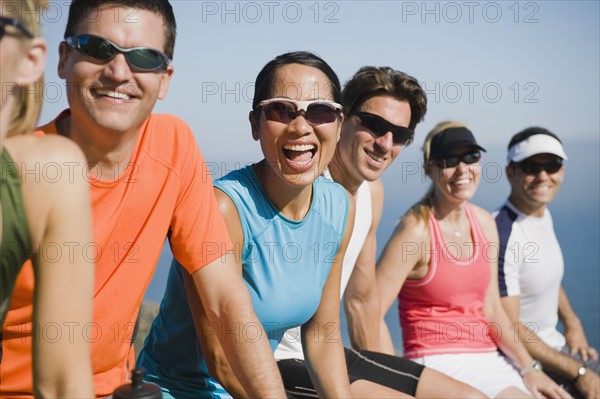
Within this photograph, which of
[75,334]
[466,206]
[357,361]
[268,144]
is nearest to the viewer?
[75,334]

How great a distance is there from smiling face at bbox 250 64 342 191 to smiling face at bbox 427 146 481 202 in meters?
1.49

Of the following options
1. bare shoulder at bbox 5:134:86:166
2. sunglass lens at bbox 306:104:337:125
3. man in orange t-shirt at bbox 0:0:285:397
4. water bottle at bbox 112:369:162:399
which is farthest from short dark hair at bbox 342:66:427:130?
water bottle at bbox 112:369:162:399

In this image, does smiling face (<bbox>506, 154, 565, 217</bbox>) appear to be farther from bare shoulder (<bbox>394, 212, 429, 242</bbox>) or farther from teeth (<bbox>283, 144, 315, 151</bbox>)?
teeth (<bbox>283, 144, 315, 151</bbox>)

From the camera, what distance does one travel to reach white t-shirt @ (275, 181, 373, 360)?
10.5 ft

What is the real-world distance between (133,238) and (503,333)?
2.62 metres

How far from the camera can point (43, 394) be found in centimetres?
173

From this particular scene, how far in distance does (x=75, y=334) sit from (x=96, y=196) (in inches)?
25.1

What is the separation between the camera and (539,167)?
4617 millimetres

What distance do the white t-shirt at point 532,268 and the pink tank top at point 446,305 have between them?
332 millimetres

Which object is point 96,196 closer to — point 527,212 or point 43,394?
point 43,394

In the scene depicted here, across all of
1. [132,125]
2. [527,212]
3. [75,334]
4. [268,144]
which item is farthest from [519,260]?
[75,334]

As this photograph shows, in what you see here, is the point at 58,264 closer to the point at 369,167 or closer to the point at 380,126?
the point at 369,167

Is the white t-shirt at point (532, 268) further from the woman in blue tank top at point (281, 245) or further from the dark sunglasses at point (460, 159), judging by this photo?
the woman in blue tank top at point (281, 245)

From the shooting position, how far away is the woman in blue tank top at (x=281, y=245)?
2.66 metres
